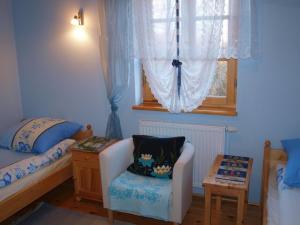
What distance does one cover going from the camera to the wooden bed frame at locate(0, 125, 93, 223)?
2.42 meters

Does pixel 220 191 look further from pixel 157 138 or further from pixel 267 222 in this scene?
pixel 157 138

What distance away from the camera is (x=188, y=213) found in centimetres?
283

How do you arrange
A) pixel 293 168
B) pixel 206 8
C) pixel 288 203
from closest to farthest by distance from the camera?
1. pixel 288 203
2. pixel 293 168
3. pixel 206 8

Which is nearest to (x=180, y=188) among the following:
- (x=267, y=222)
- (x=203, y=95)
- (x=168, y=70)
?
(x=267, y=222)

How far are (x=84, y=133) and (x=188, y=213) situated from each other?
1411 millimetres

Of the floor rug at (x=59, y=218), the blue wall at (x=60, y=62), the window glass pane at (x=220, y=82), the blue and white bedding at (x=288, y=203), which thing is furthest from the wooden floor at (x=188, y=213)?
the window glass pane at (x=220, y=82)

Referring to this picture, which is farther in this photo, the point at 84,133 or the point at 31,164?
the point at 84,133

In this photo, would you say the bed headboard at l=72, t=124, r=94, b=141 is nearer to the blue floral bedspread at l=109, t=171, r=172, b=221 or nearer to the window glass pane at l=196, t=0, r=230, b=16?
the blue floral bedspread at l=109, t=171, r=172, b=221

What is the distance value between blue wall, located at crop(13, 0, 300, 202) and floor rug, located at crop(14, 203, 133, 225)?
0.94m

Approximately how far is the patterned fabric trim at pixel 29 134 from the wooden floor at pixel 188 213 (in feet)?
1.97

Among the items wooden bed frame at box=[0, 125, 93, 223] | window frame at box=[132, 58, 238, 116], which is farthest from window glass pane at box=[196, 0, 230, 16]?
wooden bed frame at box=[0, 125, 93, 223]

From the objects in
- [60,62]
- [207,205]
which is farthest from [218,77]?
[60,62]

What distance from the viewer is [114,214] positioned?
9.21 feet

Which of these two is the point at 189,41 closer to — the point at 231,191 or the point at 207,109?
the point at 207,109
